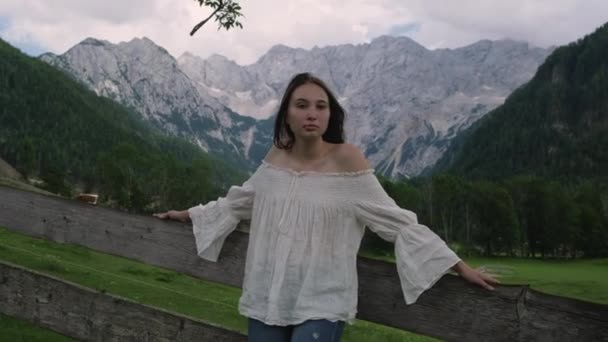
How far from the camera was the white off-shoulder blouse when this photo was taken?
3662 mm

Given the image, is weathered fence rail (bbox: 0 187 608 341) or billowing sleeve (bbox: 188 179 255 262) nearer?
weathered fence rail (bbox: 0 187 608 341)

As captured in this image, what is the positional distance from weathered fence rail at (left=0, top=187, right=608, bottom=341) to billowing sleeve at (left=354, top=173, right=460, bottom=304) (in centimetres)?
10

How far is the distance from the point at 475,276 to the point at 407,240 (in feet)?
1.63

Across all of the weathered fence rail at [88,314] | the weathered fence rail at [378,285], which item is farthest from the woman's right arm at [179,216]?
the weathered fence rail at [88,314]

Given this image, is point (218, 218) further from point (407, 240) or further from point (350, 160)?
point (407, 240)

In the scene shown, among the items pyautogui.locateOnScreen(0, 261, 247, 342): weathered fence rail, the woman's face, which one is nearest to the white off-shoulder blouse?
the woman's face

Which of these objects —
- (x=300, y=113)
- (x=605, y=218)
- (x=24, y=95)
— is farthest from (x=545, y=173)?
(x=300, y=113)

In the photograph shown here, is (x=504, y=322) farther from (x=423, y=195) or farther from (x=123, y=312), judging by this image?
(x=423, y=195)

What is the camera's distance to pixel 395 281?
3.71 meters

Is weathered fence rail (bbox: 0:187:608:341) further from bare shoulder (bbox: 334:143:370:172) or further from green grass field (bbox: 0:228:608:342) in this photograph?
green grass field (bbox: 0:228:608:342)

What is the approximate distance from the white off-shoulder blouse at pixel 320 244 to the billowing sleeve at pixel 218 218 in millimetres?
42

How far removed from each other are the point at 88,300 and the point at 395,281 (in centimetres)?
234

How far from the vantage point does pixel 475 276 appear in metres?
3.36

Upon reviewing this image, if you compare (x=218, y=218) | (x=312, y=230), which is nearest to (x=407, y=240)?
(x=312, y=230)
